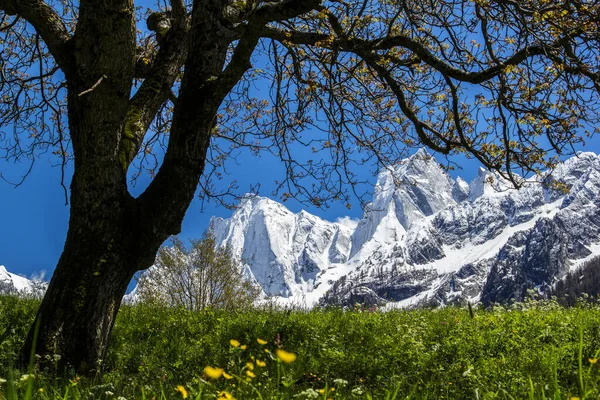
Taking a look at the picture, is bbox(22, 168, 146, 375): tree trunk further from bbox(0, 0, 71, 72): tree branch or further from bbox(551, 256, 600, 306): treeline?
bbox(551, 256, 600, 306): treeline

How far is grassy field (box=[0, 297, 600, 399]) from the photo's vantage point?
4.61 m

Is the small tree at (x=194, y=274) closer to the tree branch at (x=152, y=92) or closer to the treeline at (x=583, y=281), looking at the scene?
the tree branch at (x=152, y=92)

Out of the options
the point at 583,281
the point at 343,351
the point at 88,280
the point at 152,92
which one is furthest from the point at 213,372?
the point at 583,281

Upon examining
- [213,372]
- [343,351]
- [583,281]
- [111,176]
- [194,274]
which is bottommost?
[213,372]

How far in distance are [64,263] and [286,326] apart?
3.29 meters

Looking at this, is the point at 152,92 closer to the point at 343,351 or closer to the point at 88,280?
the point at 88,280

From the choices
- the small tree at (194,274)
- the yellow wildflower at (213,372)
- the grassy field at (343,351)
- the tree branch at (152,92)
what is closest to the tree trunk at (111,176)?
the tree branch at (152,92)

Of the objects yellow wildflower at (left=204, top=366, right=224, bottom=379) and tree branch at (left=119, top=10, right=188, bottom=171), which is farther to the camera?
tree branch at (left=119, top=10, right=188, bottom=171)

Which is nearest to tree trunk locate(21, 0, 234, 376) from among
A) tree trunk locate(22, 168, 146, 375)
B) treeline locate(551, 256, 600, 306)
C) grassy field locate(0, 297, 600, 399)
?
tree trunk locate(22, 168, 146, 375)

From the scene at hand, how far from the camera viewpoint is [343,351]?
5.99 metres

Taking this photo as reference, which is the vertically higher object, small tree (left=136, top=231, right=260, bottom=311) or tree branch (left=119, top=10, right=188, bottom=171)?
small tree (left=136, top=231, right=260, bottom=311)

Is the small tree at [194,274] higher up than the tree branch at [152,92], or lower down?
higher up

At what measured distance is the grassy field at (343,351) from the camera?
461 cm

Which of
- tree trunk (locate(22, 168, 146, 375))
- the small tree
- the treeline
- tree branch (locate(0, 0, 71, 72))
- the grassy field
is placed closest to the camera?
the grassy field
